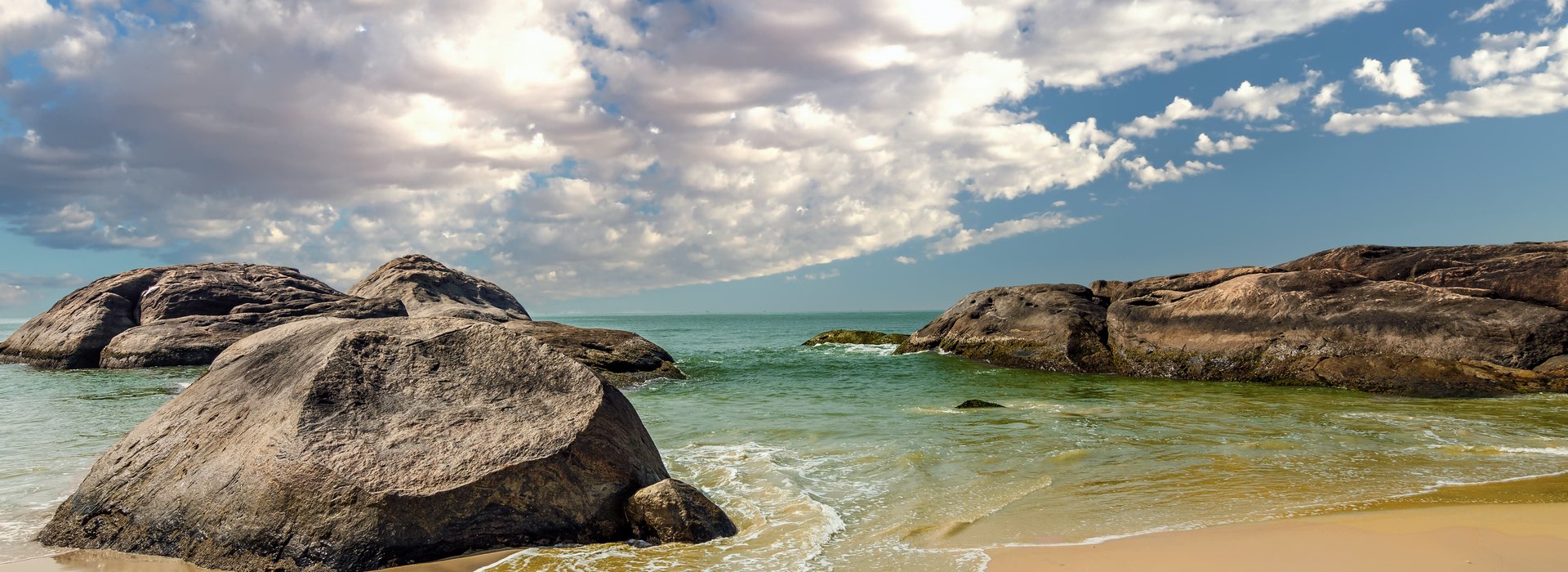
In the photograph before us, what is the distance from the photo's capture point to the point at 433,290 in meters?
37.3

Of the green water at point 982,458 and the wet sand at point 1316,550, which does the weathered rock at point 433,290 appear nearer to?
the green water at point 982,458

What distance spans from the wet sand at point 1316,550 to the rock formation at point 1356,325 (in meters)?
11.4

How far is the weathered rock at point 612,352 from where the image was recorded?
64.5 feet

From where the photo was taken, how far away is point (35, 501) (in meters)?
7.42

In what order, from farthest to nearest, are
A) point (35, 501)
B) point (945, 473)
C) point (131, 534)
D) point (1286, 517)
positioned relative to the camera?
point (945, 473) < point (35, 501) < point (1286, 517) < point (131, 534)

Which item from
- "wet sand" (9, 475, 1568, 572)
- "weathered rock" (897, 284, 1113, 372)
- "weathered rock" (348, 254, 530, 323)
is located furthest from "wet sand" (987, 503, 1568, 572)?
"weathered rock" (348, 254, 530, 323)

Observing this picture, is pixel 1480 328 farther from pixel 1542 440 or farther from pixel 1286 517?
pixel 1286 517

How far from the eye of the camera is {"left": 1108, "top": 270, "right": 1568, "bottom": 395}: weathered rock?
51.7 feet

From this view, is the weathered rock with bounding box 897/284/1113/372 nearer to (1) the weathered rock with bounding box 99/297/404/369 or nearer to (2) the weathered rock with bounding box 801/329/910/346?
(2) the weathered rock with bounding box 801/329/910/346

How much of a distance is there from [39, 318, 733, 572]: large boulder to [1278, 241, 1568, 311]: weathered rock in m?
19.4

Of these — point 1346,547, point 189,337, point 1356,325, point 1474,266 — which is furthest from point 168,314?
point 1474,266

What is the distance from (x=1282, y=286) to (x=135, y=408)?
2437cm

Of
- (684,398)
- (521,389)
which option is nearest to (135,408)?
(684,398)

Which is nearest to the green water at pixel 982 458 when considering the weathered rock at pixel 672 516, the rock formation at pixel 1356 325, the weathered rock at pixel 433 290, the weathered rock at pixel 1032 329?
the weathered rock at pixel 672 516
